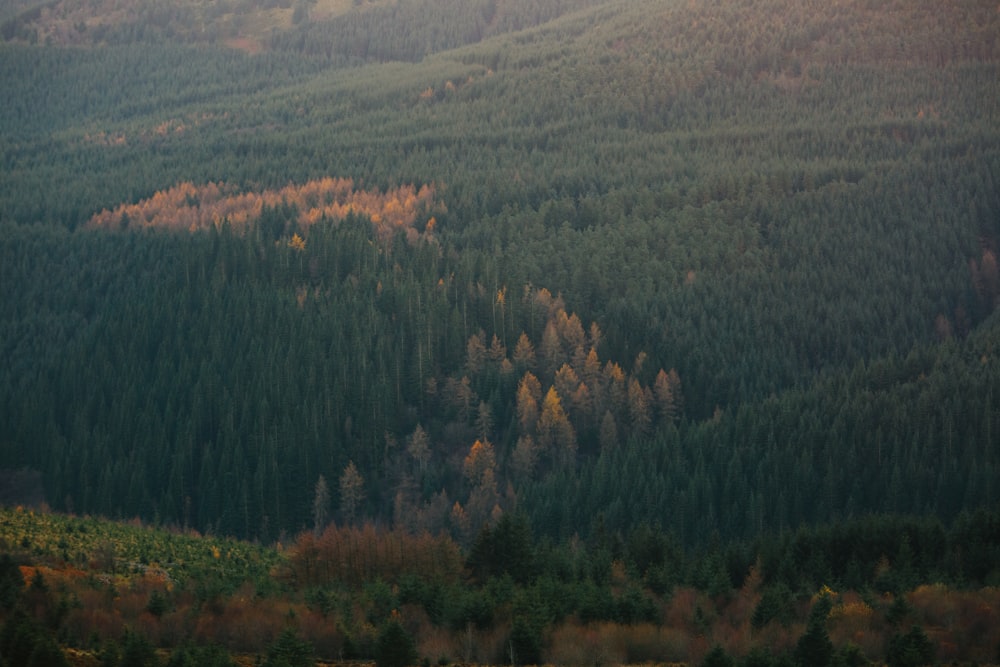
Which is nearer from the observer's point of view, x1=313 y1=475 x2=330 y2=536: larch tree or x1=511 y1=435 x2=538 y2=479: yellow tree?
x1=313 y1=475 x2=330 y2=536: larch tree

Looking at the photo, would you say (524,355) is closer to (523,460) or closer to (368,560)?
(523,460)

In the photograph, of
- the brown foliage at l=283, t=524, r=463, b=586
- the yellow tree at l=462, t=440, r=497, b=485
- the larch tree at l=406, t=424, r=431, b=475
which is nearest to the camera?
the brown foliage at l=283, t=524, r=463, b=586

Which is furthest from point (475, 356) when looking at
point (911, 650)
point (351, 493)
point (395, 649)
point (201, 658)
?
point (201, 658)

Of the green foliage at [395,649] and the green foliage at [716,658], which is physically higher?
the green foliage at [395,649]

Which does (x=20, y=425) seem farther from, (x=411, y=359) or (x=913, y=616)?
(x=913, y=616)

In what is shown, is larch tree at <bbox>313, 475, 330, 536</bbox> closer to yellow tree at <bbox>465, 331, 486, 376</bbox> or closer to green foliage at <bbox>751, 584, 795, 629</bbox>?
yellow tree at <bbox>465, 331, 486, 376</bbox>

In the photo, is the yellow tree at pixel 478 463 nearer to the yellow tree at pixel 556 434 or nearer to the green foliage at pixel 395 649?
the yellow tree at pixel 556 434

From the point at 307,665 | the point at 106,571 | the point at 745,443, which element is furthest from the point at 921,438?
the point at 307,665

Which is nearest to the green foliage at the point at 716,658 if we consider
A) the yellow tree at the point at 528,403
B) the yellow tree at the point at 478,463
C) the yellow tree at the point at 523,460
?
the yellow tree at the point at 478,463

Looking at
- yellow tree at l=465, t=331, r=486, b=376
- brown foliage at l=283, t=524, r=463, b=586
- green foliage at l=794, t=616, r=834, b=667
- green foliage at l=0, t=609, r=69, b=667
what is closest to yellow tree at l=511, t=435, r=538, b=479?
yellow tree at l=465, t=331, r=486, b=376

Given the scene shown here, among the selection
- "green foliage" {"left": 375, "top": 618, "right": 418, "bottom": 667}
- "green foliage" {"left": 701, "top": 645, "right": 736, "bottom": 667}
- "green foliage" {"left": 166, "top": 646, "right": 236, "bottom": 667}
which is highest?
"green foliage" {"left": 166, "top": 646, "right": 236, "bottom": 667}

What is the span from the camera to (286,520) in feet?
574

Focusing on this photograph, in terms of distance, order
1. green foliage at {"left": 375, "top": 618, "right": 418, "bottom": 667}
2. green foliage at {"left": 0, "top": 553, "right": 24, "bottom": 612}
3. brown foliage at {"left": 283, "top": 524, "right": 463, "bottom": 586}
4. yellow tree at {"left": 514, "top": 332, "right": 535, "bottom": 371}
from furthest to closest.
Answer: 1. yellow tree at {"left": 514, "top": 332, "right": 535, "bottom": 371}
2. brown foliage at {"left": 283, "top": 524, "right": 463, "bottom": 586}
3. green foliage at {"left": 0, "top": 553, "right": 24, "bottom": 612}
4. green foliage at {"left": 375, "top": 618, "right": 418, "bottom": 667}

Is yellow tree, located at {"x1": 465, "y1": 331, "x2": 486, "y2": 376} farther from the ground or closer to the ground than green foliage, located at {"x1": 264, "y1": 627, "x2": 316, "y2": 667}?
closer to the ground
